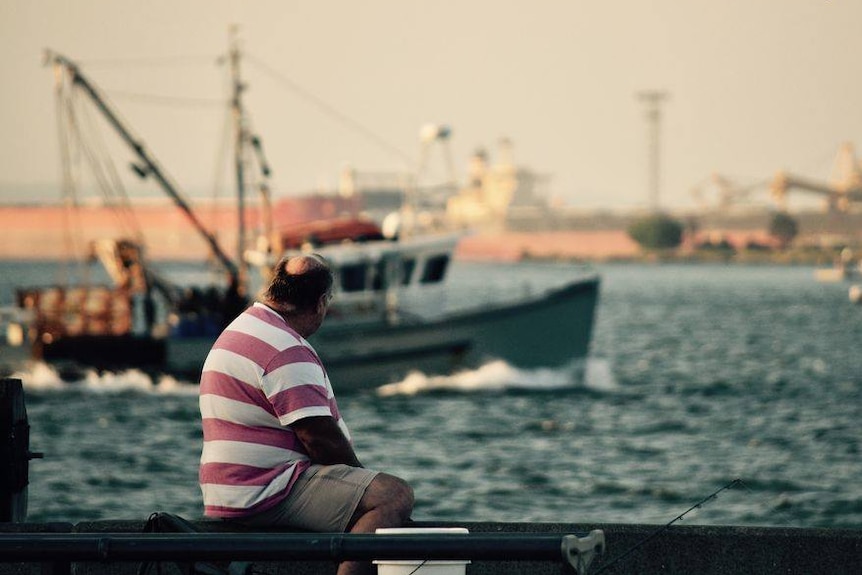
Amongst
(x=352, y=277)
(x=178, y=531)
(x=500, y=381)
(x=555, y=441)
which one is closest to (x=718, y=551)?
(x=178, y=531)

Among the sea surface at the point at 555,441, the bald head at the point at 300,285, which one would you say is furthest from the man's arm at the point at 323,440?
the sea surface at the point at 555,441

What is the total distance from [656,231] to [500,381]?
4925 inches

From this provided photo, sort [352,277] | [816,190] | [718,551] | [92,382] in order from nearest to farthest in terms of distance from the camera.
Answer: [718,551] < [352,277] < [92,382] < [816,190]

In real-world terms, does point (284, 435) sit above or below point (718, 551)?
above

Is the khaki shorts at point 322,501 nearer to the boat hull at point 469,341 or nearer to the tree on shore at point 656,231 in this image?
the boat hull at point 469,341

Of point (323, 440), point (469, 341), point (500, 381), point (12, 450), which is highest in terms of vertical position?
point (323, 440)

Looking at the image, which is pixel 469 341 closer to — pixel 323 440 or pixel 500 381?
pixel 500 381

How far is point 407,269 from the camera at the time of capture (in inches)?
1021

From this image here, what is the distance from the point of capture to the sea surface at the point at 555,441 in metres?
16.7

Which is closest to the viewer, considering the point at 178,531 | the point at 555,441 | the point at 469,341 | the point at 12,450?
the point at 178,531

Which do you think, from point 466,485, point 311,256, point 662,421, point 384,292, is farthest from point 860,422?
point 311,256

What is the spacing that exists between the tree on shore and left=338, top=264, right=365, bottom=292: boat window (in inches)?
5007

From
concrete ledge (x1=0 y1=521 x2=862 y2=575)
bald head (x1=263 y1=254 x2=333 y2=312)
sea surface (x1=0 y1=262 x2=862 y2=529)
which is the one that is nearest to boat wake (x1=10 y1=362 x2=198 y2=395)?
sea surface (x1=0 y1=262 x2=862 y2=529)

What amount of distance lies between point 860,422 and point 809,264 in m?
124
